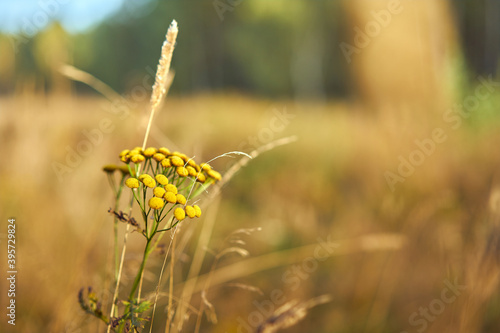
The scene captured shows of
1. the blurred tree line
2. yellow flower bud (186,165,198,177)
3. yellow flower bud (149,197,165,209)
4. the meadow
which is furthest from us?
the blurred tree line

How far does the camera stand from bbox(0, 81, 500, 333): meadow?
4.80 ft

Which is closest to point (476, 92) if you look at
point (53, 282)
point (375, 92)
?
point (375, 92)

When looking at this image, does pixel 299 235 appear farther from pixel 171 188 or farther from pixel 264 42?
pixel 264 42

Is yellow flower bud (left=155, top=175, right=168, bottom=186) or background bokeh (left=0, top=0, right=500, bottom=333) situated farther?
background bokeh (left=0, top=0, right=500, bottom=333)

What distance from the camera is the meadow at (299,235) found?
1.46m

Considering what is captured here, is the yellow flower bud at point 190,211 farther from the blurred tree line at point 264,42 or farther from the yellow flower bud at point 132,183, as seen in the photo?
the blurred tree line at point 264,42

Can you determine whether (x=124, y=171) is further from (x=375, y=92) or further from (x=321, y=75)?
(x=321, y=75)

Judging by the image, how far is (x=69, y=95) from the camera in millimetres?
1961

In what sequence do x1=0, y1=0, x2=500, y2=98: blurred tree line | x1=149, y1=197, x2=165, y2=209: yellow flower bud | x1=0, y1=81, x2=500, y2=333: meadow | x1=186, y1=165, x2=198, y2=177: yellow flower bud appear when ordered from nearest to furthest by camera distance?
x1=149, y1=197, x2=165, y2=209: yellow flower bud
x1=186, y1=165, x2=198, y2=177: yellow flower bud
x1=0, y1=81, x2=500, y2=333: meadow
x1=0, y1=0, x2=500, y2=98: blurred tree line

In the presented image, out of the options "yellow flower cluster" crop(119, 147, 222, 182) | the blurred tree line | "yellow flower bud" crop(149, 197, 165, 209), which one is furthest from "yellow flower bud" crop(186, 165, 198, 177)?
the blurred tree line

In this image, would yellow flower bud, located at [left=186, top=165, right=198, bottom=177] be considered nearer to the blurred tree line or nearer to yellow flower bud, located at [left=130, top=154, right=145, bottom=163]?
yellow flower bud, located at [left=130, top=154, right=145, bottom=163]

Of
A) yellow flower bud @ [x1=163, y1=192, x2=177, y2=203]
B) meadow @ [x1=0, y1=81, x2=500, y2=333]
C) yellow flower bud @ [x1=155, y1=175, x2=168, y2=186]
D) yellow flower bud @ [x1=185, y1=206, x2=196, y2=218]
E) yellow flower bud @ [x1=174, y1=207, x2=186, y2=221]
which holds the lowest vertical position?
yellow flower bud @ [x1=174, y1=207, x2=186, y2=221]

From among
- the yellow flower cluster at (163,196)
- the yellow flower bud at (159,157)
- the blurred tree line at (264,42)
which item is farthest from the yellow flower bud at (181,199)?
the blurred tree line at (264,42)

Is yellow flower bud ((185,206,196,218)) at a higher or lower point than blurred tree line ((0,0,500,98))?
lower
